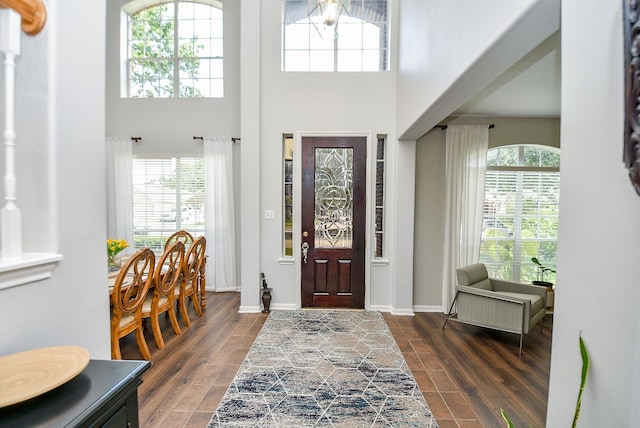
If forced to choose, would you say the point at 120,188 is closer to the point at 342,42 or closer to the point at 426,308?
the point at 342,42

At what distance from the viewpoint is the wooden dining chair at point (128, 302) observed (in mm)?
2463

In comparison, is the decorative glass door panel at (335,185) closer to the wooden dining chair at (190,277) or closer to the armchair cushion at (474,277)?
the armchair cushion at (474,277)

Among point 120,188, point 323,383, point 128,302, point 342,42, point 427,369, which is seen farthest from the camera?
point 120,188

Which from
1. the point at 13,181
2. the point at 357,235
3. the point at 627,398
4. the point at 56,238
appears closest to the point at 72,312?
the point at 56,238

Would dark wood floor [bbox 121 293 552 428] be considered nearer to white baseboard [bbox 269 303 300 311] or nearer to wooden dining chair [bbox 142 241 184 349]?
wooden dining chair [bbox 142 241 184 349]

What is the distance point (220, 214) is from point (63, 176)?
3791mm

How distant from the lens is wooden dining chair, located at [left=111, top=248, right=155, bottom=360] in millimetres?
2463

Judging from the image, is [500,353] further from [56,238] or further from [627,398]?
[56,238]

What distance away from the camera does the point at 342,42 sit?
13.7 ft

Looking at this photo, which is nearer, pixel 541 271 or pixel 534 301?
pixel 534 301

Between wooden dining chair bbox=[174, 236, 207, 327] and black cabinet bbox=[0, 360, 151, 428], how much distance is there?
8.46 ft

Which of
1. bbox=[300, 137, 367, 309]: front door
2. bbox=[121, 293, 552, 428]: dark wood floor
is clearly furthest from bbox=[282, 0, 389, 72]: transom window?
bbox=[121, 293, 552, 428]: dark wood floor

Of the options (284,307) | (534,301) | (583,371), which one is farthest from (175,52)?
(534,301)

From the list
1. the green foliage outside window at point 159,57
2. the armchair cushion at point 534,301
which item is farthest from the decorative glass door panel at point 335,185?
the green foliage outside window at point 159,57
